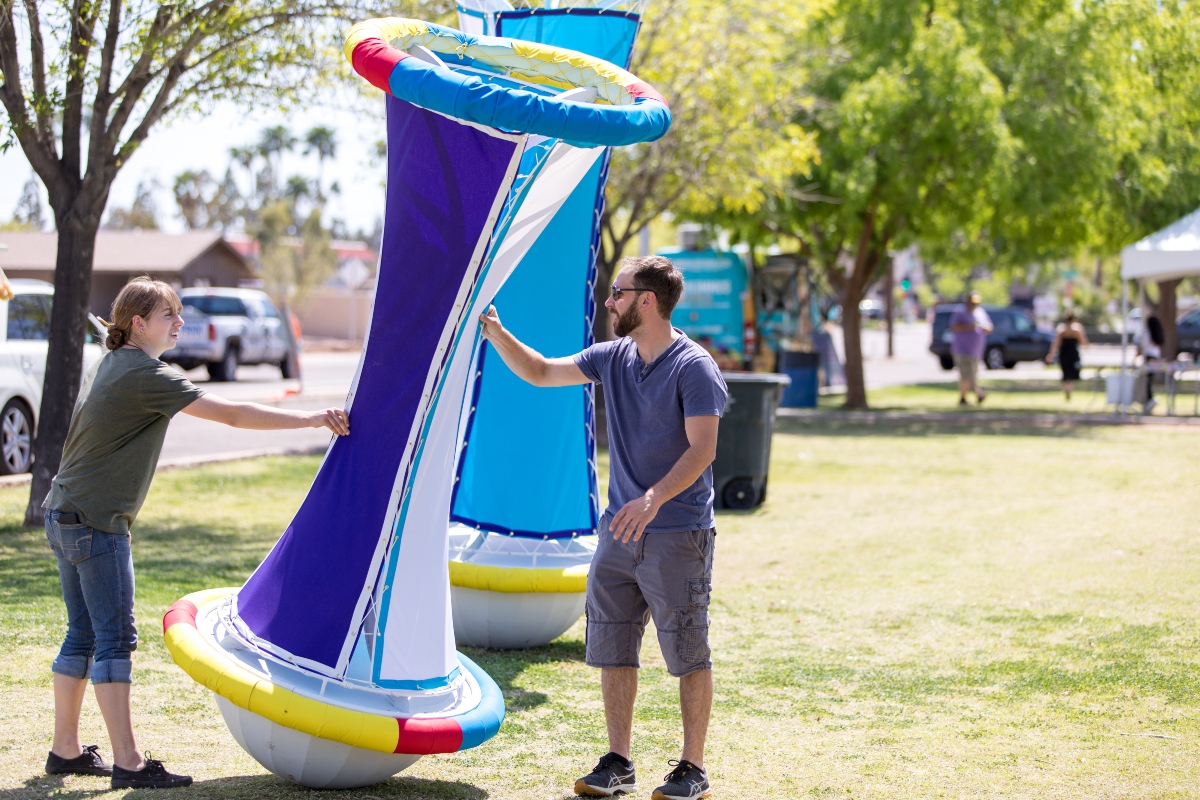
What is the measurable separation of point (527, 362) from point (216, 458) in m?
8.91

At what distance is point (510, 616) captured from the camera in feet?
19.7

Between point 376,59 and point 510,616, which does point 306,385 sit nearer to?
point 510,616

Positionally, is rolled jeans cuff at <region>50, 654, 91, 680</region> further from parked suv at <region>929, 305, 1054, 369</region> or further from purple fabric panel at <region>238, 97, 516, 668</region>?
parked suv at <region>929, 305, 1054, 369</region>

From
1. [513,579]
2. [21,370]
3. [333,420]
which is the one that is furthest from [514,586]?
[21,370]

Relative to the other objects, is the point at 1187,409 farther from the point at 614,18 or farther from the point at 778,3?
the point at 614,18

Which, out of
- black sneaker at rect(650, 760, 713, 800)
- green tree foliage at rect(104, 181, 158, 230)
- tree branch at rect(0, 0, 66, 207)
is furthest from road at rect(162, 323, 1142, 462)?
green tree foliage at rect(104, 181, 158, 230)

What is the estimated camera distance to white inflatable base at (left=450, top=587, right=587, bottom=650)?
5.95 metres

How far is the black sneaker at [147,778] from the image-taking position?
404 cm

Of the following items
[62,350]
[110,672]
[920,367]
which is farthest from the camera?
[920,367]

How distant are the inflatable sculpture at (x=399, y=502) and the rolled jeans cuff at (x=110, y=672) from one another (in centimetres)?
17

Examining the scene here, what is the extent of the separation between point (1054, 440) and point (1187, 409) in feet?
22.2

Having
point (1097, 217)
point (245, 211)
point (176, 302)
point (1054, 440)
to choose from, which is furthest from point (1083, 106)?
point (245, 211)

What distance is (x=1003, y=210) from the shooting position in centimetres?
Result: 1911

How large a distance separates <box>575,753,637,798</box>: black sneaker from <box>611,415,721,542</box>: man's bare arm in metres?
0.81
